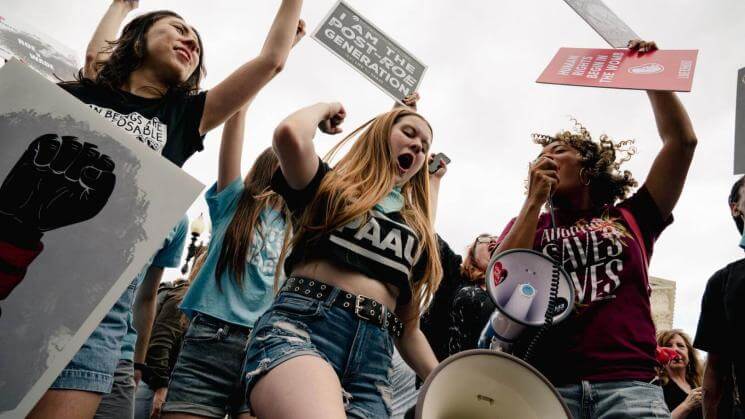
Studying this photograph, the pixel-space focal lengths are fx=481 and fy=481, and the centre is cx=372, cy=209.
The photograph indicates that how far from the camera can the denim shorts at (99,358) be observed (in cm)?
148

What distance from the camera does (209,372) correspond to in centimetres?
208

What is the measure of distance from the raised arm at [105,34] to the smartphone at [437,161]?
1691mm

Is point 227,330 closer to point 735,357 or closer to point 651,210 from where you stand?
point 651,210

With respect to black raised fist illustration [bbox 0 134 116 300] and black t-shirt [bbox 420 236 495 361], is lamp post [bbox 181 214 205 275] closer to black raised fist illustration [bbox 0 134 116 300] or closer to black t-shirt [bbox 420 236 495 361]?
black t-shirt [bbox 420 236 495 361]

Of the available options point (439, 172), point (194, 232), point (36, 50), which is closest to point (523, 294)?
point (439, 172)

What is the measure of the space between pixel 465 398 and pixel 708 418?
175 cm

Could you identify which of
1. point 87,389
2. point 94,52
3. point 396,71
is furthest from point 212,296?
point 396,71

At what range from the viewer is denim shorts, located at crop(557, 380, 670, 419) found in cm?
169

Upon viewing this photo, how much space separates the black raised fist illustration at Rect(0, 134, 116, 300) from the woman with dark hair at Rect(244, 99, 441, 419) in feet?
1.73

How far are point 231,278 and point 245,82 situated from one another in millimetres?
953

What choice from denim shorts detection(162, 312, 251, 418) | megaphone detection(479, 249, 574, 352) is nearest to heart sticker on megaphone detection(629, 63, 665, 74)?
megaphone detection(479, 249, 574, 352)

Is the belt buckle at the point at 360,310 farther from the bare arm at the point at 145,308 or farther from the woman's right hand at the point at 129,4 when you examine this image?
the woman's right hand at the point at 129,4

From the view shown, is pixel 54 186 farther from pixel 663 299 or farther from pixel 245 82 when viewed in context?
pixel 663 299

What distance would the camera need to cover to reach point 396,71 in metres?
3.06
